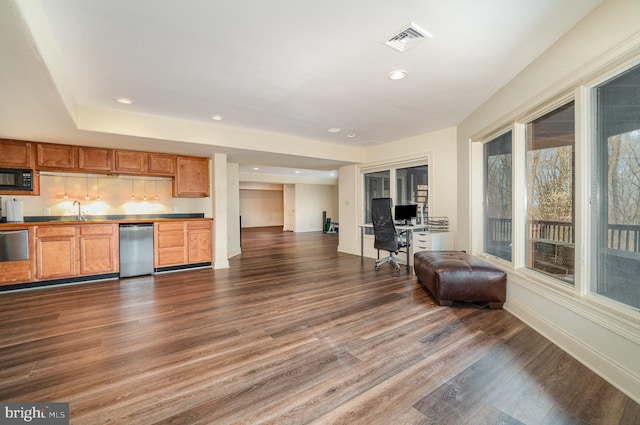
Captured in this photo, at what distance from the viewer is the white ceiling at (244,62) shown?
1865mm

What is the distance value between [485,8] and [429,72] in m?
0.90

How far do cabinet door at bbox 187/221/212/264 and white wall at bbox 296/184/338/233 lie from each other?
6.92 meters

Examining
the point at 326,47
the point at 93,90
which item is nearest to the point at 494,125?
the point at 326,47

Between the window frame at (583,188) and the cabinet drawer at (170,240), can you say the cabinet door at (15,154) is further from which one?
the window frame at (583,188)

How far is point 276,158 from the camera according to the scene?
5.74 meters

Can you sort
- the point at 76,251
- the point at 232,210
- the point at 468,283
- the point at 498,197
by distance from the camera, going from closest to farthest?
the point at 468,283 → the point at 498,197 → the point at 76,251 → the point at 232,210

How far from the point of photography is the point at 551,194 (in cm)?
264

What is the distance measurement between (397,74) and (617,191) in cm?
200

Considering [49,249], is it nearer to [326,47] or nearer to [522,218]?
[326,47]

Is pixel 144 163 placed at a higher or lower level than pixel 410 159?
lower

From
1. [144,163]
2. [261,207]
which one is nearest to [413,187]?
[144,163]

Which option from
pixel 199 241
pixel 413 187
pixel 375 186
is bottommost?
pixel 199 241

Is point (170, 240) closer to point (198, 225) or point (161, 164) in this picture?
point (198, 225)

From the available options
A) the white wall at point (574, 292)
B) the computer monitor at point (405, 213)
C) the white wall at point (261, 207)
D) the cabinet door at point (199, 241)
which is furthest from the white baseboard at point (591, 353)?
the white wall at point (261, 207)
